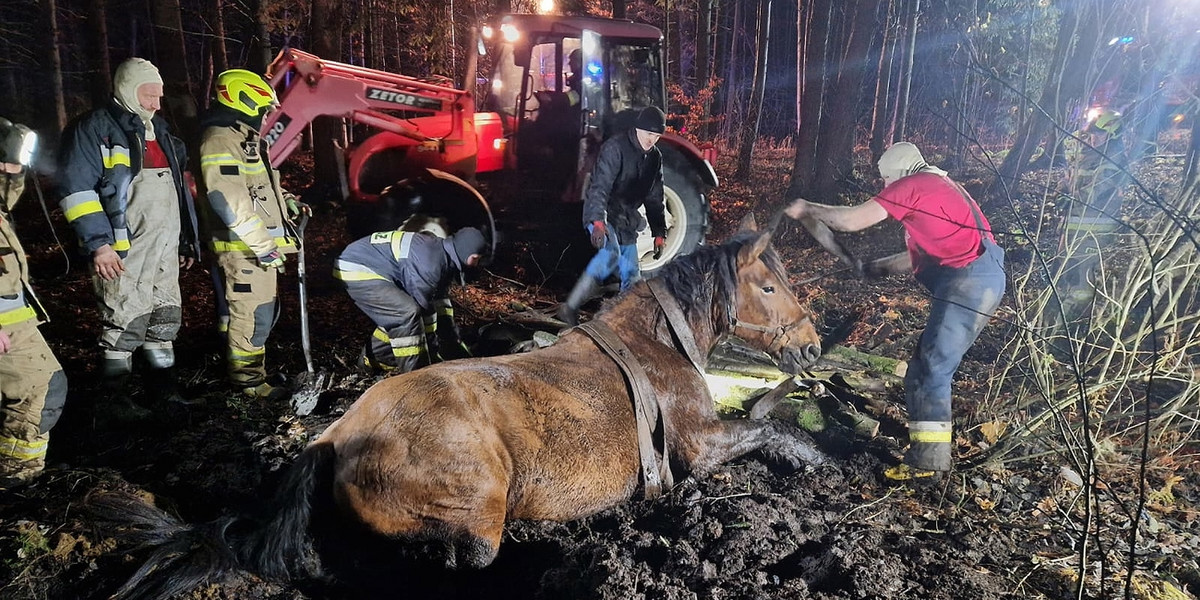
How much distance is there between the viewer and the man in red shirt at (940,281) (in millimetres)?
3537

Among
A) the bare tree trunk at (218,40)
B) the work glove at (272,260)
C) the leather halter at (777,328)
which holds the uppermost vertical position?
the bare tree trunk at (218,40)

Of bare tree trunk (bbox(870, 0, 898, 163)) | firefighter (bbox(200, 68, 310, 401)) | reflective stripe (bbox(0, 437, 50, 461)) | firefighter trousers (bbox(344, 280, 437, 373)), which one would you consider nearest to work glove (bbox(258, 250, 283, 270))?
firefighter (bbox(200, 68, 310, 401))

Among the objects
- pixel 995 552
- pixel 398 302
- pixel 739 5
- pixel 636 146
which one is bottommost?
pixel 995 552

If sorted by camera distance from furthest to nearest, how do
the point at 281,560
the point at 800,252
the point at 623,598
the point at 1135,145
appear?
1. the point at 800,252
2. the point at 1135,145
3. the point at 623,598
4. the point at 281,560

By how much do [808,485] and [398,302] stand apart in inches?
118

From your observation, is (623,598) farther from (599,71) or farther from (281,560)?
(599,71)

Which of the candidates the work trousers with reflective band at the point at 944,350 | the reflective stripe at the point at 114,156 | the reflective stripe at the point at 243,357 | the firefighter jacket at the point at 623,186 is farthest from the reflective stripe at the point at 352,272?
the work trousers with reflective band at the point at 944,350

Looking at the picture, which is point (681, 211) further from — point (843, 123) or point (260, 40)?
point (260, 40)

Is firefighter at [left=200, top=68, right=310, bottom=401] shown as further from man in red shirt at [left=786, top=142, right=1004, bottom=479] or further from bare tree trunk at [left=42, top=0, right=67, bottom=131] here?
bare tree trunk at [left=42, top=0, right=67, bottom=131]

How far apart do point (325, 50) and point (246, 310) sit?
689cm

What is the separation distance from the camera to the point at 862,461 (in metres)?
3.64

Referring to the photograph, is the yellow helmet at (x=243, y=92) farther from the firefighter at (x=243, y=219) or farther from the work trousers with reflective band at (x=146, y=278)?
the work trousers with reflective band at (x=146, y=278)

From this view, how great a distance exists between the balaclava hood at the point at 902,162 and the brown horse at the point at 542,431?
949 millimetres

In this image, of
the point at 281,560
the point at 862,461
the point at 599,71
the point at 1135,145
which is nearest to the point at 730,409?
the point at 862,461
